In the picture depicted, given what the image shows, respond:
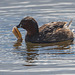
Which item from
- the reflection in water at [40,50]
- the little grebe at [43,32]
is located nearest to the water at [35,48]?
the reflection in water at [40,50]

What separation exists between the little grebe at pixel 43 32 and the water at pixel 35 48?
0.38 meters

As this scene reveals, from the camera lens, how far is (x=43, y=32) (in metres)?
14.2

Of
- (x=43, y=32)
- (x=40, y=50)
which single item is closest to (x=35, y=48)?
(x=40, y=50)

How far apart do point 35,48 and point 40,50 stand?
511 millimetres

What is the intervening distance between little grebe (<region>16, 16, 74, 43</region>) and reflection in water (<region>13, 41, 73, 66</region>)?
30 centimetres

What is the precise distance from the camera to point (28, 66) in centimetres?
1073

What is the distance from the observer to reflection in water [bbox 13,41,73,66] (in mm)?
11694

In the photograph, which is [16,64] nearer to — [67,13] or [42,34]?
[42,34]

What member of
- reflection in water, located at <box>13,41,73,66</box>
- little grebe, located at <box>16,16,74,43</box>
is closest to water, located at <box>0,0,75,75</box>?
reflection in water, located at <box>13,41,73,66</box>

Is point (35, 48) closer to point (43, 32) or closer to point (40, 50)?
point (40, 50)

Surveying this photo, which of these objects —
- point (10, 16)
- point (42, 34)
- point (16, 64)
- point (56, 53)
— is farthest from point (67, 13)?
point (16, 64)

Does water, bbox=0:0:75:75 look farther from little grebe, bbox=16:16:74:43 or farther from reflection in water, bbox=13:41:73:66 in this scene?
little grebe, bbox=16:16:74:43

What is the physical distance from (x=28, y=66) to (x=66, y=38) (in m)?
4.22

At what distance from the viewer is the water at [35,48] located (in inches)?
412
